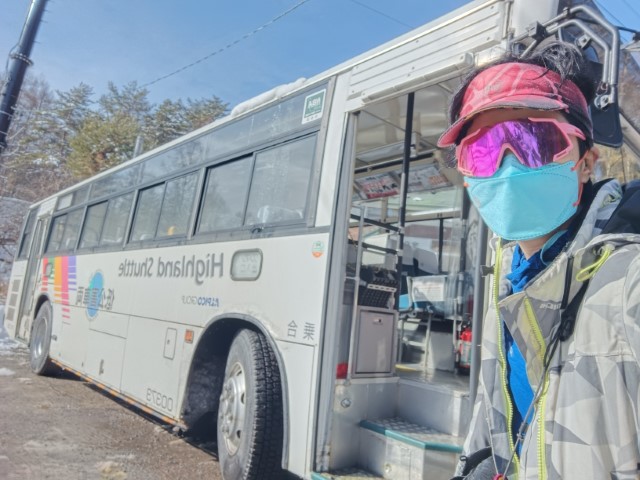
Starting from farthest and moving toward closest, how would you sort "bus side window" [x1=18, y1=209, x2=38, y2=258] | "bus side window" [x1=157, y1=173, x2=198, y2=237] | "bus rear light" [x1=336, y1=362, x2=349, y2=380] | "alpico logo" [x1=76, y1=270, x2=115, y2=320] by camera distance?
1. "bus side window" [x1=18, y1=209, x2=38, y2=258]
2. "alpico logo" [x1=76, y1=270, x2=115, y2=320]
3. "bus side window" [x1=157, y1=173, x2=198, y2=237]
4. "bus rear light" [x1=336, y1=362, x2=349, y2=380]

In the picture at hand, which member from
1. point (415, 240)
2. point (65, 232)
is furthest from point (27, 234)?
point (415, 240)

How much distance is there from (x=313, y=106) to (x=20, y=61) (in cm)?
965

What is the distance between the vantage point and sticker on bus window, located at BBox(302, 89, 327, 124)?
3.70m

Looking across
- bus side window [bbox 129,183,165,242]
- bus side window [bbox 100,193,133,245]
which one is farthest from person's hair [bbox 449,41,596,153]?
bus side window [bbox 100,193,133,245]

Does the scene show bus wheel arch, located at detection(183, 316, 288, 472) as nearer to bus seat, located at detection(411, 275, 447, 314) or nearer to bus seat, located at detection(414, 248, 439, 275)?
bus seat, located at detection(411, 275, 447, 314)

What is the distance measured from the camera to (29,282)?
9.79 metres

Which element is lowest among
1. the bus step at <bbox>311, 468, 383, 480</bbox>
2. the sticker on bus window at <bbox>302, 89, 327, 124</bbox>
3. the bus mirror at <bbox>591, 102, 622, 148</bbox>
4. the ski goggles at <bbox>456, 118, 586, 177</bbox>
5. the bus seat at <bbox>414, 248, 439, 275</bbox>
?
the bus step at <bbox>311, 468, 383, 480</bbox>

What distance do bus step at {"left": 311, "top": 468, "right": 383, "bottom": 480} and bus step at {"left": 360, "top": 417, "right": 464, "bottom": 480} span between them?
2.2 inches

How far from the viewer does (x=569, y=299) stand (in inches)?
43.8

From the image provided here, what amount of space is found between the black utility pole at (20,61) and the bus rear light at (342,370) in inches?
418

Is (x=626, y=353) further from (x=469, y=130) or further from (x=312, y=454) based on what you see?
(x=312, y=454)

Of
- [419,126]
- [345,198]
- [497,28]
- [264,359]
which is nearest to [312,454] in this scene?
[264,359]

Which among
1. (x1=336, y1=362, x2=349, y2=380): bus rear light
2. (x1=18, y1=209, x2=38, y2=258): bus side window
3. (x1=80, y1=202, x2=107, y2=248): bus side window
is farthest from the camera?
(x1=18, y1=209, x2=38, y2=258): bus side window

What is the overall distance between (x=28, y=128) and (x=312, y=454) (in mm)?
45125
